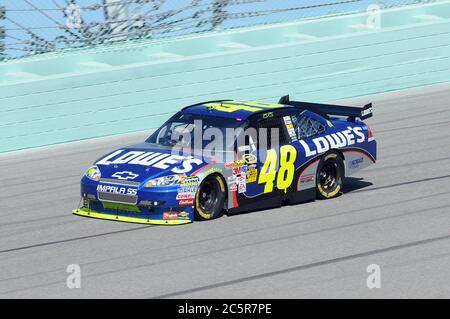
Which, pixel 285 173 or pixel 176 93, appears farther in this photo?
pixel 176 93

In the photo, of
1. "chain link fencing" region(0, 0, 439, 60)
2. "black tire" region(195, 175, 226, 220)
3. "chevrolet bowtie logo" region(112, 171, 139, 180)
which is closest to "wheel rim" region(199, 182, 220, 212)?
"black tire" region(195, 175, 226, 220)

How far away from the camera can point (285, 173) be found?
12.5 m

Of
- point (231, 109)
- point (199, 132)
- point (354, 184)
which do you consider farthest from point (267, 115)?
point (354, 184)

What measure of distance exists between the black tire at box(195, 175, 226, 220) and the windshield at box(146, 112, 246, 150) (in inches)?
21.3

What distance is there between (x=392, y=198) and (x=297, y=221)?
1.58 meters

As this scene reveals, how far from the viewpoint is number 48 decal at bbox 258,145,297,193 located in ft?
40.4

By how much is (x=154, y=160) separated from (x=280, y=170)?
153 cm

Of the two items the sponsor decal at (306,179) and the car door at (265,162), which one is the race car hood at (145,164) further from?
the sponsor decal at (306,179)

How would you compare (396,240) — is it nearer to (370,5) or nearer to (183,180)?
(183,180)

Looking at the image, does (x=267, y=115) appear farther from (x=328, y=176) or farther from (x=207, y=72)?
(x=207, y=72)

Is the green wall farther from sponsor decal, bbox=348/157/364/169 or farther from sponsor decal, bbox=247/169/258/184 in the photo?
sponsor decal, bbox=247/169/258/184

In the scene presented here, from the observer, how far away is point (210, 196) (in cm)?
1191
